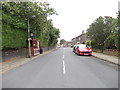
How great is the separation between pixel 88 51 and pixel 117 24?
8097 millimetres

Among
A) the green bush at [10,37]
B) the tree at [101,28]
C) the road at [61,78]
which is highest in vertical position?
the tree at [101,28]

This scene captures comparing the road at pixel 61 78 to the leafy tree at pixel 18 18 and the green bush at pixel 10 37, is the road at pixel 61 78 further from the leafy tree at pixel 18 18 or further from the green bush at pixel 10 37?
the leafy tree at pixel 18 18

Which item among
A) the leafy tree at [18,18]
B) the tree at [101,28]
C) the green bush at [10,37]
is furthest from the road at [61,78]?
the tree at [101,28]

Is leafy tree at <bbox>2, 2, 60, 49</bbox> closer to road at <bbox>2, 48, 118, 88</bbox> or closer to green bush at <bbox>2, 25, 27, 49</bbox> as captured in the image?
green bush at <bbox>2, 25, 27, 49</bbox>

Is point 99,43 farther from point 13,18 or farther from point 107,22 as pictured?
point 13,18

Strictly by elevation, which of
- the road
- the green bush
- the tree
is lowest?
the road

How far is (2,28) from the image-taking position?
11.8 metres

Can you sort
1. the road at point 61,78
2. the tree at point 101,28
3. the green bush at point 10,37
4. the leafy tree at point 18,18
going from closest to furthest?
the road at point 61,78, the green bush at point 10,37, the leafy tree at point 18,18, the tree at point 101,28

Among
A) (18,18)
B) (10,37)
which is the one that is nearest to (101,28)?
(18,18)

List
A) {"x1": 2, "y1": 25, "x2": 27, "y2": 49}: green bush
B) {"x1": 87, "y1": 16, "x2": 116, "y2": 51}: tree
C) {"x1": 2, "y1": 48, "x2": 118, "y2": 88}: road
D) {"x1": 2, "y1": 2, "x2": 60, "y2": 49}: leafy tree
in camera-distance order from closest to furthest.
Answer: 1. {"x1": 2, "y1": 48, "x2": 118, "y2": 88}: road
2. {"x1": 2, "y1": 25, "x2": 27, "y2": 49}: green bush
3. {"x1": 2, "y1": 2, "x2": 60, "y2": 49}: leafy tree
4. {"x1": 87, "y1": 16, "x2": 116, "y2": 51}: tree

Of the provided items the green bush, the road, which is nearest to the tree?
the green bush

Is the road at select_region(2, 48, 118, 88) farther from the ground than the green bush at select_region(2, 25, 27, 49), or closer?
closer

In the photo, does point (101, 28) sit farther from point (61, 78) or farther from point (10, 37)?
point (61, 78)

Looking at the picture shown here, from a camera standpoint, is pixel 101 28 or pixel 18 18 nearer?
pixel 18 18
